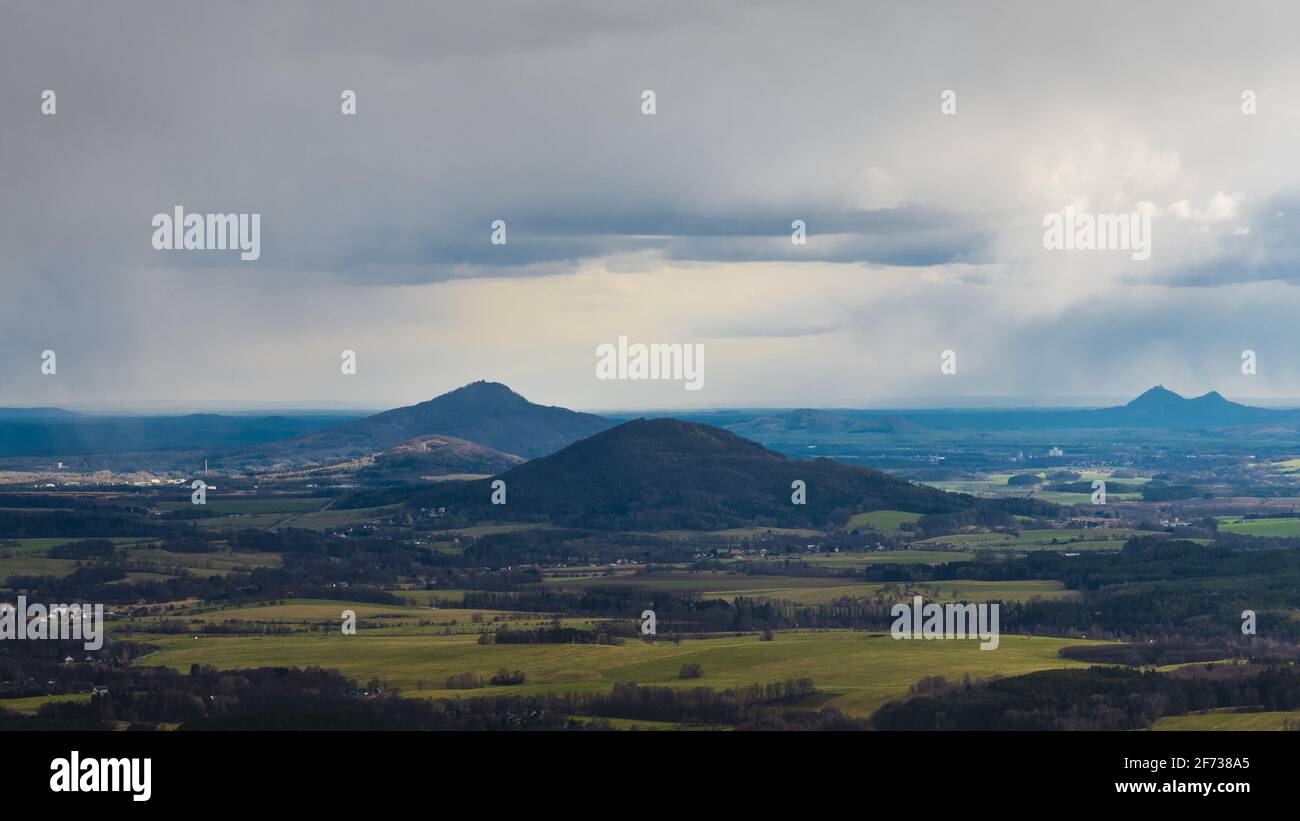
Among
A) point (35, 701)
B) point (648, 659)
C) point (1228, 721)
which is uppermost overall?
point (35, 701)

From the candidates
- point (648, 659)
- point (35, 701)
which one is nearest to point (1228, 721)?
point (648, 659)

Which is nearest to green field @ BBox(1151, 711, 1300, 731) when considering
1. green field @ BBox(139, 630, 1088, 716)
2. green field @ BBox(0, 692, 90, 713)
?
green field @ BBox(139, 630, 1088, 716)

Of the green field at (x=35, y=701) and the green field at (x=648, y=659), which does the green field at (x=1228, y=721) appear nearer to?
the green field at (x=648, y=659)

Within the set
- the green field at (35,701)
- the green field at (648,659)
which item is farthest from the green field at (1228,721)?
the green field at (35,701)

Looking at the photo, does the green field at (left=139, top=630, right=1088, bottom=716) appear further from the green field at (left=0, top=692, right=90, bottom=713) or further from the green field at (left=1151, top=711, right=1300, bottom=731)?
the green field at (left=1151, top=711, right=1300, bottom=731)

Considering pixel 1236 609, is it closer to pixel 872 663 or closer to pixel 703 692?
pixel 872 663

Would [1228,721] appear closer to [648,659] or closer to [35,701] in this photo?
[648,659]
